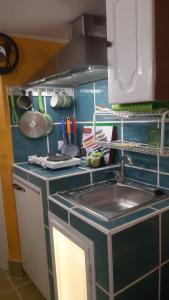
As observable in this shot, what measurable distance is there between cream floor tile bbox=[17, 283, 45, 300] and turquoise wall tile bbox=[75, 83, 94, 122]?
1.46 metres

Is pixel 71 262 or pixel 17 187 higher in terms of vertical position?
pixel 17 187

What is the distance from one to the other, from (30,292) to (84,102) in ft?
5.28

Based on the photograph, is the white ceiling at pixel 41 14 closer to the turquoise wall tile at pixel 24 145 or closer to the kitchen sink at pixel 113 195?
the turquoise wall tile at pixel 24 145

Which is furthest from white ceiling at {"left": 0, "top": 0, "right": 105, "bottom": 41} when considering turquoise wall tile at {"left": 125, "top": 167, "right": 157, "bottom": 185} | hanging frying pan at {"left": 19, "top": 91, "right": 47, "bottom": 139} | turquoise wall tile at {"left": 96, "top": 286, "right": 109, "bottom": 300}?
turquoise wall tile at {"left": 96, "top": 286, "right": 109, "bottom": 300}

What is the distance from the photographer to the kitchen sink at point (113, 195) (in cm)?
135

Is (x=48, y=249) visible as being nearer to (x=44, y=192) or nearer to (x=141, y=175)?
(x=44, y=192)

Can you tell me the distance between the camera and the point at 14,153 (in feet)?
6.32

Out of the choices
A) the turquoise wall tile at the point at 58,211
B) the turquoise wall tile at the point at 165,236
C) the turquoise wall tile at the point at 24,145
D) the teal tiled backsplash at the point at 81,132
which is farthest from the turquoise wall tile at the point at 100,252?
the turquoise wall tile at the point at 24,145

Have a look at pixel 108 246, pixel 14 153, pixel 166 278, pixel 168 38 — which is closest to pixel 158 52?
pixel 168 38

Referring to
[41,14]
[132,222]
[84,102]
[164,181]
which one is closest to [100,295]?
[132,222]

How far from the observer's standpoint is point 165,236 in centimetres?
117

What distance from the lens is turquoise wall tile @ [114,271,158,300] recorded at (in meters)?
1.03

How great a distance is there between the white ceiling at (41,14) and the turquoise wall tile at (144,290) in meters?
1.52

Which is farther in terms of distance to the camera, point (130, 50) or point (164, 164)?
point (164, 164)
